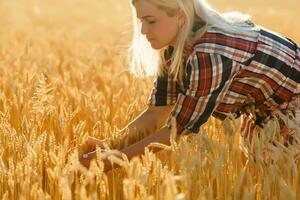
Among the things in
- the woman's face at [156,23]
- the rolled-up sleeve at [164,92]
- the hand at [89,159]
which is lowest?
the hand at [89,159]

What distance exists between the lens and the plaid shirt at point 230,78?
2.07 meters

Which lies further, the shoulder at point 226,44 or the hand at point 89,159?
the shoulder at point 226,44

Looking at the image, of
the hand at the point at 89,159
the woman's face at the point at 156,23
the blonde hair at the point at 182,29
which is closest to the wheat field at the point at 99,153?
the hand at the point at 89,159

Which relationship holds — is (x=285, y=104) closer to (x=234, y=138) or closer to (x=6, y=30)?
(x=234, y=138)

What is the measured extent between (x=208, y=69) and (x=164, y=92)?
1.47 feet

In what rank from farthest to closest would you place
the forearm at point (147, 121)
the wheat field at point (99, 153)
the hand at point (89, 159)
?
the forearm at point (147, 121) < the hand at point (89, 159) < the wheat field at point (99, 153)

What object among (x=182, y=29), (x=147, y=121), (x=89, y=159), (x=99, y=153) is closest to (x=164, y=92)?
(x=147, y=121)

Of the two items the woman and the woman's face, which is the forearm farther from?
the woman's face

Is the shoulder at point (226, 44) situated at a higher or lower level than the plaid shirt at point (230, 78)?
higher

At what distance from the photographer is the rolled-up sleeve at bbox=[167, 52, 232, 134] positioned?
6.74 ft

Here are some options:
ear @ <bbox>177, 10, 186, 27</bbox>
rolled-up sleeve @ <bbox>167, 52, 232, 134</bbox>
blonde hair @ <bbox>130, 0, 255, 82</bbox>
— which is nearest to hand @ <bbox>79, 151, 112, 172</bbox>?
rolled-up sleeve @ <bbox>167, 52, 232, 134</bbox>

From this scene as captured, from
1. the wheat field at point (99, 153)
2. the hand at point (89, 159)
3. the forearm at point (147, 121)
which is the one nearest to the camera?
the wheat field at point (99, 153)

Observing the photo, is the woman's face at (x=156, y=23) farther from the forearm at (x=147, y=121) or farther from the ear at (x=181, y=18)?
the forearm at (x=147, y=121)

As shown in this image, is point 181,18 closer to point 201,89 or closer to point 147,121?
point 201,89
